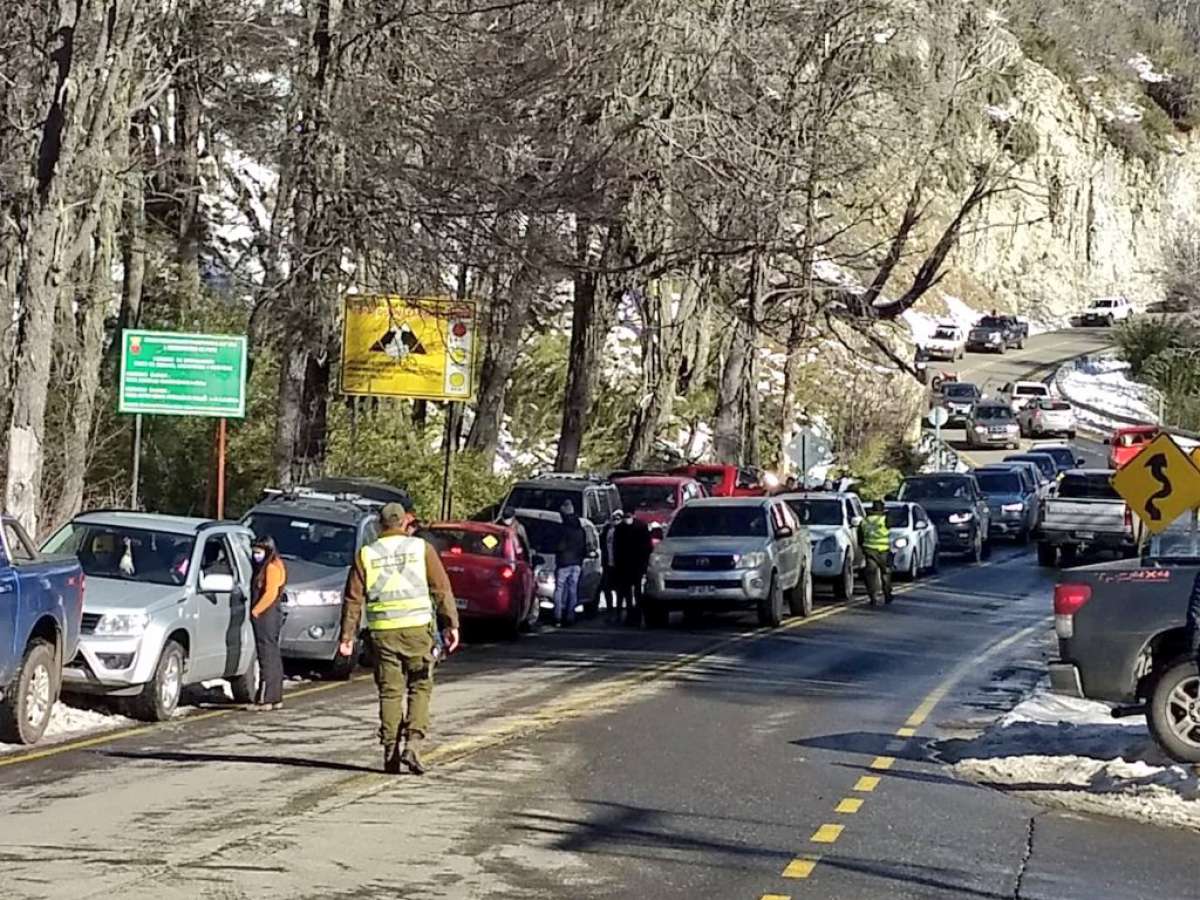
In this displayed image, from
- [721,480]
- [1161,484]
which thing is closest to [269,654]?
[1161,484]

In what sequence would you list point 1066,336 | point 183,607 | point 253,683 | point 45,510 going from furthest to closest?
point 1066,336 < point 45,510 < point 253,683 < point 183,607

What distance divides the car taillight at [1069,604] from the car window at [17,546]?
7276 mm

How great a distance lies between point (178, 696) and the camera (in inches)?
653

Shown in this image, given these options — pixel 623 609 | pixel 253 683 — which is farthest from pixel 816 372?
pixel 253 683

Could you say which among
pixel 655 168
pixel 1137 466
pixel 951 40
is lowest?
pixel 1137 466

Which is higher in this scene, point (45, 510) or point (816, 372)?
point (816, 372)

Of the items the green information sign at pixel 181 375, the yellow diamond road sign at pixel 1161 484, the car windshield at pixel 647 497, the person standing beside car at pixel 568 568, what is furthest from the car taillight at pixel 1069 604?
the car windshield at pixel 647 497

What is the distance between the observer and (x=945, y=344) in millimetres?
93312

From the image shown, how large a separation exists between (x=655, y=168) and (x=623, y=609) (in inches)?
262

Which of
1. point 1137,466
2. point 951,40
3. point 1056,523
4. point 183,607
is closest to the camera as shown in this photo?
point 183,607

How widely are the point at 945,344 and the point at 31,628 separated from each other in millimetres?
81975

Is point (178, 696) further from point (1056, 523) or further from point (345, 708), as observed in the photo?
point (1056, 523)

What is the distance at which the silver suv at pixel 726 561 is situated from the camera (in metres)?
26.6

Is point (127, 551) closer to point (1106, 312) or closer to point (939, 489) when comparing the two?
point (939, 489)
